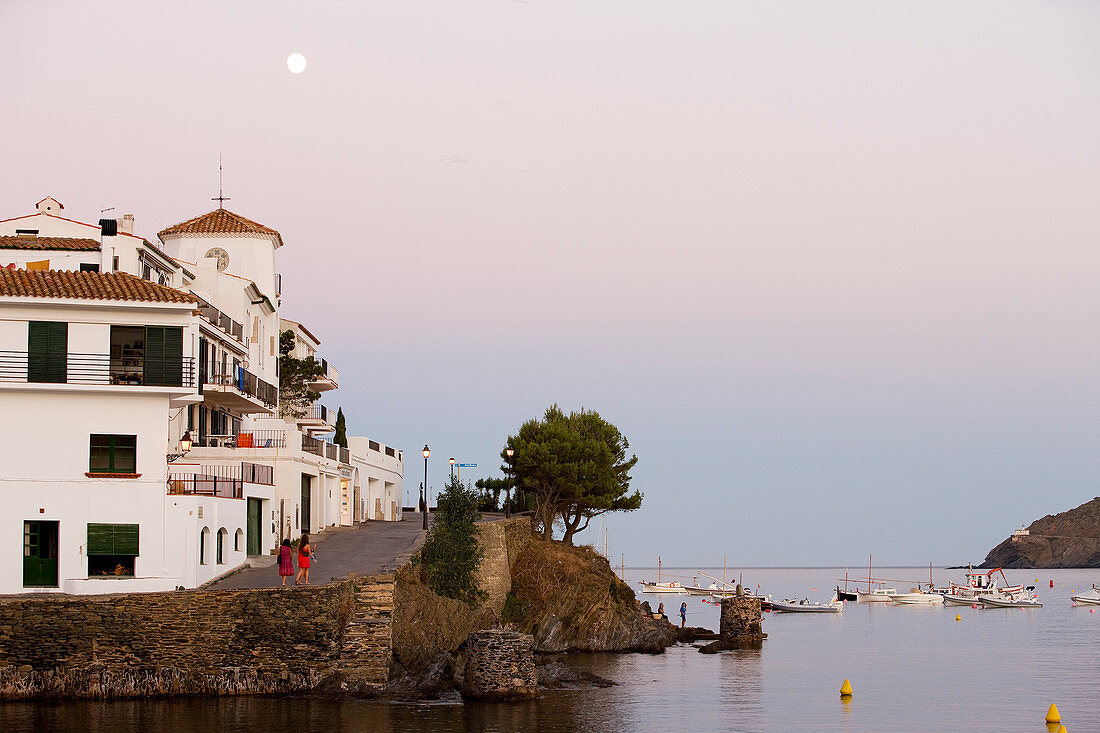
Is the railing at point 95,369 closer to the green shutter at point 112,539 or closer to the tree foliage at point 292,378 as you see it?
the green shutter at point 112,539

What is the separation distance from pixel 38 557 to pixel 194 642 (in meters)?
6.77

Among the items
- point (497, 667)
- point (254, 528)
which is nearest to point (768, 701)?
point (497, 667)

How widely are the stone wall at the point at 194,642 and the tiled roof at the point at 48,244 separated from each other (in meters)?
18.4

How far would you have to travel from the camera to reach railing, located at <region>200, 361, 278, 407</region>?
51.5 meters

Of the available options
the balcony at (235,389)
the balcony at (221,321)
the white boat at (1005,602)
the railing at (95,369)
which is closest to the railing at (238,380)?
the balcony at (235,389)

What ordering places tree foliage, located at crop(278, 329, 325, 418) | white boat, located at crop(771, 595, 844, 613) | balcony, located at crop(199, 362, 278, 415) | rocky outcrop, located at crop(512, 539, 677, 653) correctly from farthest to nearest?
white boat, located at crop(771, 595, 844, 613) < tree foliage, located at crop(278, 329, 325, 418) < rocky outcrop, located at crop(512, 539, 677, 653) < balcony, located at crop(199, 362, 278, 415)

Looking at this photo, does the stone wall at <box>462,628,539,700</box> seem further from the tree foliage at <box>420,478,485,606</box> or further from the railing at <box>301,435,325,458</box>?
the railing at <box>301,435,325,458</box>

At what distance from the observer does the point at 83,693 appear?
36.9 metres

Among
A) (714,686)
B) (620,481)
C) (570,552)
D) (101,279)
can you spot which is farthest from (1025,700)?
(101,279)

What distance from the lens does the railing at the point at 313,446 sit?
58.1 meters

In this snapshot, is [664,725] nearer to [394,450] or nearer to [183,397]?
[183,397]

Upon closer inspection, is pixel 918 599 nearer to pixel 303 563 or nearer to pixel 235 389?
pixel 235 389

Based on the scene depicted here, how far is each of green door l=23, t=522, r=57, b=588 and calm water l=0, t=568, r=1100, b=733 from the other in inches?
223

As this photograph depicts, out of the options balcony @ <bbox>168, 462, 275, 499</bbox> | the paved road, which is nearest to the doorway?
the paved road
